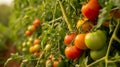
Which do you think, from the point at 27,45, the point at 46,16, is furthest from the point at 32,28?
the point at 46,16

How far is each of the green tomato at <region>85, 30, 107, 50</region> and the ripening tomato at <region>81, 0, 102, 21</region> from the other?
7cm

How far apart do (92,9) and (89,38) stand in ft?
0.35

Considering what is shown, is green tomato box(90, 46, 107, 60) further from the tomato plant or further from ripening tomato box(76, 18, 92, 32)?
ripening tomato box(76, 18, 92, 32)

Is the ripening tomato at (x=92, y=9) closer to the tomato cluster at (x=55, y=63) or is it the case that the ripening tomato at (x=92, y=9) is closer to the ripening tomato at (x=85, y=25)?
the ripening tomato at (x=85, y=25)

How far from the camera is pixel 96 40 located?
115 centimetres

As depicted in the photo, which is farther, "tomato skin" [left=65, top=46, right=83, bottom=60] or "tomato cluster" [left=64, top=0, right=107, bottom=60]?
"tomato skin" [left=65, top=46, right=83, bottom=60]

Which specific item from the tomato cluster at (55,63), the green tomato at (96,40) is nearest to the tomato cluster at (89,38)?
the green tomato at (96,40)

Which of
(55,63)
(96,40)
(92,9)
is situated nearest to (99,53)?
(96,40)

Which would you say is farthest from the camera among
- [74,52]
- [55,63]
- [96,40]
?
[55,63]

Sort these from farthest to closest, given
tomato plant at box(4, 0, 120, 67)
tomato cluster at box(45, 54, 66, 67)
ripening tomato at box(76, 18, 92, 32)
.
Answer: tomato cluster at box(45, 54, 66, 67)
ripening tomato at box(76, 18, 92, 32)
tomato plant at box(4, 0, 120, 67)

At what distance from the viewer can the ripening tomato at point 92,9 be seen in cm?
118

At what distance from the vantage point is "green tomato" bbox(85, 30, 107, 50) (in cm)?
115

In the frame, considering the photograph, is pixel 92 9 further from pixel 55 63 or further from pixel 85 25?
pixel 55 63

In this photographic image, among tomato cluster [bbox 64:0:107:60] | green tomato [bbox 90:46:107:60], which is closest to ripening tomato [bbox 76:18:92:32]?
tomato cluster [bbox 64:0:107:60]
